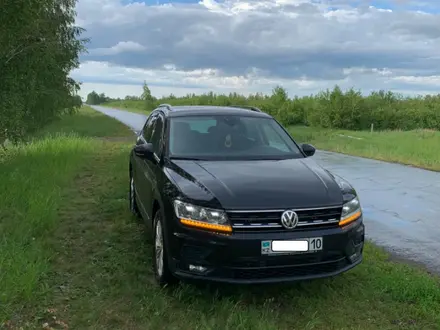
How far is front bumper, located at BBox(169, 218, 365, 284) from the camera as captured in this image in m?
3.92

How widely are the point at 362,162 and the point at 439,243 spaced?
31.6 ft

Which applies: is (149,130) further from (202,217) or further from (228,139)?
(202,217)

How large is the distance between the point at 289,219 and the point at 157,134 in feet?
8.57

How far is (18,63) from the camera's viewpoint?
1028cm

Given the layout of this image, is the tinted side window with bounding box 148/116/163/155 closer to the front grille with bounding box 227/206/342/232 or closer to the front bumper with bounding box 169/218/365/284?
the front bumper with bounding box 169/218/365/284

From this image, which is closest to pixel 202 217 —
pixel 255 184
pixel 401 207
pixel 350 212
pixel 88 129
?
pixel 255 184

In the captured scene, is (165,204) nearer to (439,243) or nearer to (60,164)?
(439,243)

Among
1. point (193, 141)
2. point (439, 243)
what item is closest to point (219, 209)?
point (193, 141)

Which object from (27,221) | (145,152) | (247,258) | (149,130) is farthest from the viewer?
(149,130)

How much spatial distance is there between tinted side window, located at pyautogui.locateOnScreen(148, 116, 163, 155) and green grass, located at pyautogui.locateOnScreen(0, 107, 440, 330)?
1.17 meters

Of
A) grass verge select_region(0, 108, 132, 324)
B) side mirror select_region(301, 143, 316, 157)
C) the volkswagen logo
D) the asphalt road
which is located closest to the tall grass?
grass verge select_region(0, 108, 132, 324)

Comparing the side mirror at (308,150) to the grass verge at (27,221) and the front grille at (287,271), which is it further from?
the grass verge at (27,221)

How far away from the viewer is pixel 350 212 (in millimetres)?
4352

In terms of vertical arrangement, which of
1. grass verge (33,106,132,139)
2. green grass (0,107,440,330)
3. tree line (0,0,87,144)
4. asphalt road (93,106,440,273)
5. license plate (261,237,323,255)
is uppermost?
tree line (0,0,87,144)
